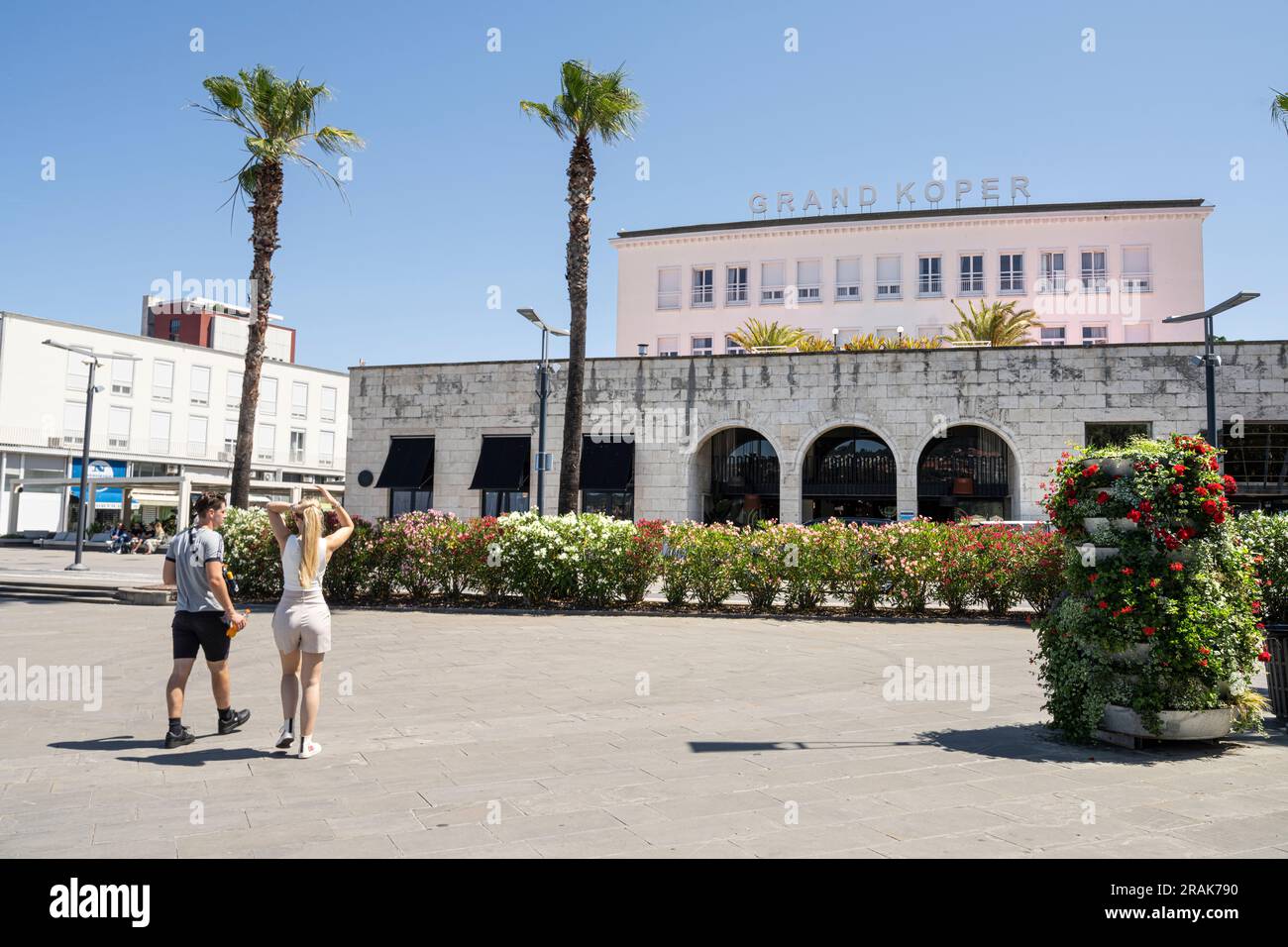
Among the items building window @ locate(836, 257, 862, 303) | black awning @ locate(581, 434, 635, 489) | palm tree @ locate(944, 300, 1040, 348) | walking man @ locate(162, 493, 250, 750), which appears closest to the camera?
walking man @ locate(162, 493, 250, 750)

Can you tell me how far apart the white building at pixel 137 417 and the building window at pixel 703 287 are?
21703 mm

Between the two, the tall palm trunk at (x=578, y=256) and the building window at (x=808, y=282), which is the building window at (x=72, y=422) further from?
the tall palm trunk at (x=578, y=256)

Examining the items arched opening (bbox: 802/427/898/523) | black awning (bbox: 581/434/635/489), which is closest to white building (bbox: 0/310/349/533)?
black awning (bbox: 581/434/635/489)

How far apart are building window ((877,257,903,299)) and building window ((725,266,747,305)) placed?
6537mm

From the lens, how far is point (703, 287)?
45.2 m

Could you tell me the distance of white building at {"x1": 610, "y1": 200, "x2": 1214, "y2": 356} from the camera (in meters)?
40.8

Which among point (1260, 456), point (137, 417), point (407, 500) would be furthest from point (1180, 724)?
point (137, 417)

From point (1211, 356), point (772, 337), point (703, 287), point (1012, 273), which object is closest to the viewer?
point (1211, 356)

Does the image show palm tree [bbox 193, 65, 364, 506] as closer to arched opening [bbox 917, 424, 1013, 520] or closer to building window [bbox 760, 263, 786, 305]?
arched opening [bbox 917, 424, 1013, 520]

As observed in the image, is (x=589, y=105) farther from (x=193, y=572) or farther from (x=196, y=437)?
(x=196, y=437)

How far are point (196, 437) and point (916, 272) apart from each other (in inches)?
1757

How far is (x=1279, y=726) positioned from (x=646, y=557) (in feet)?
34.5

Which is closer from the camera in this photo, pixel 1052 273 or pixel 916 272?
pixel 1052 273
